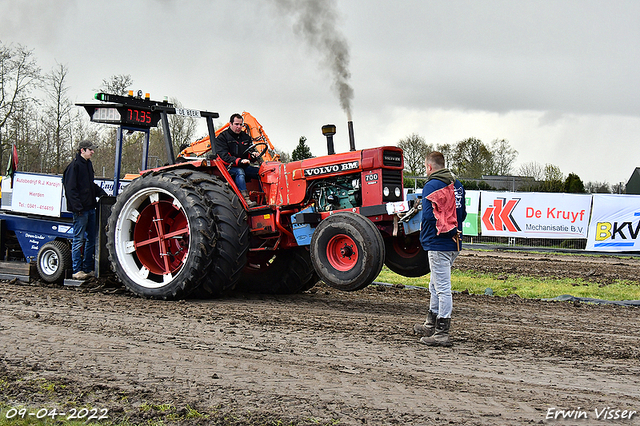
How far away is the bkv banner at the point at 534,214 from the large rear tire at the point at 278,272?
464 inches

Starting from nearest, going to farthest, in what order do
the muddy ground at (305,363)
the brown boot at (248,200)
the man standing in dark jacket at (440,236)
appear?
the muddy ground at (305,363) → the man standing in dark jacket at (440,236) → the brown boot at (248,200)

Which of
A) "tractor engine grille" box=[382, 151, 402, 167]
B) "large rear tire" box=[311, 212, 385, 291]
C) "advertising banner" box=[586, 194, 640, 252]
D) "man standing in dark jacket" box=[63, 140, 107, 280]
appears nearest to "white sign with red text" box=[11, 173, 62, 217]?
"man standing in dark jacket" box=[63, 140, 107, 280]

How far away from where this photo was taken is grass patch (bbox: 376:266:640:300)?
973 centimetres

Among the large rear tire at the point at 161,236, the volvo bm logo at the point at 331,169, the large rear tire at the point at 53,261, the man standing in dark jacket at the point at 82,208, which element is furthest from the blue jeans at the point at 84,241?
the volvo bm logo at the point at 331,169

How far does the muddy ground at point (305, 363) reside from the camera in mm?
3668

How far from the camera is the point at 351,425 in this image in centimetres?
339

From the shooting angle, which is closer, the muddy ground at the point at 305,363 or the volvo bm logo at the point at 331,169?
A: the muddy ground at the point at 305,363

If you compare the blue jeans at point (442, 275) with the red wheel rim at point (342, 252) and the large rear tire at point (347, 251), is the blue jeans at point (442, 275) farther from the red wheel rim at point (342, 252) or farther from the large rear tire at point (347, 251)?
the red wheel rim at point (342, 252)

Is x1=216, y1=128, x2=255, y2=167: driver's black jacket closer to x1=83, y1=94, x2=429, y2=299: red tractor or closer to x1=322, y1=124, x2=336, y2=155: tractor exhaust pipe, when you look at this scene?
x1=83, y1=94, x2=429, y2=299: red tractor

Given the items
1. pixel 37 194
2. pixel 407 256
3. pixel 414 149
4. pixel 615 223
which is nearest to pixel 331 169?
pixel 407 256

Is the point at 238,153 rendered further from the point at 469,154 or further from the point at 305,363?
the point at 469,154

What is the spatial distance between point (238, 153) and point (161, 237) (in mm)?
1496

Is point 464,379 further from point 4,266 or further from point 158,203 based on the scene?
point 4,266

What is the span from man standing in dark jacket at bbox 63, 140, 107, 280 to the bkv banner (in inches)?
530
